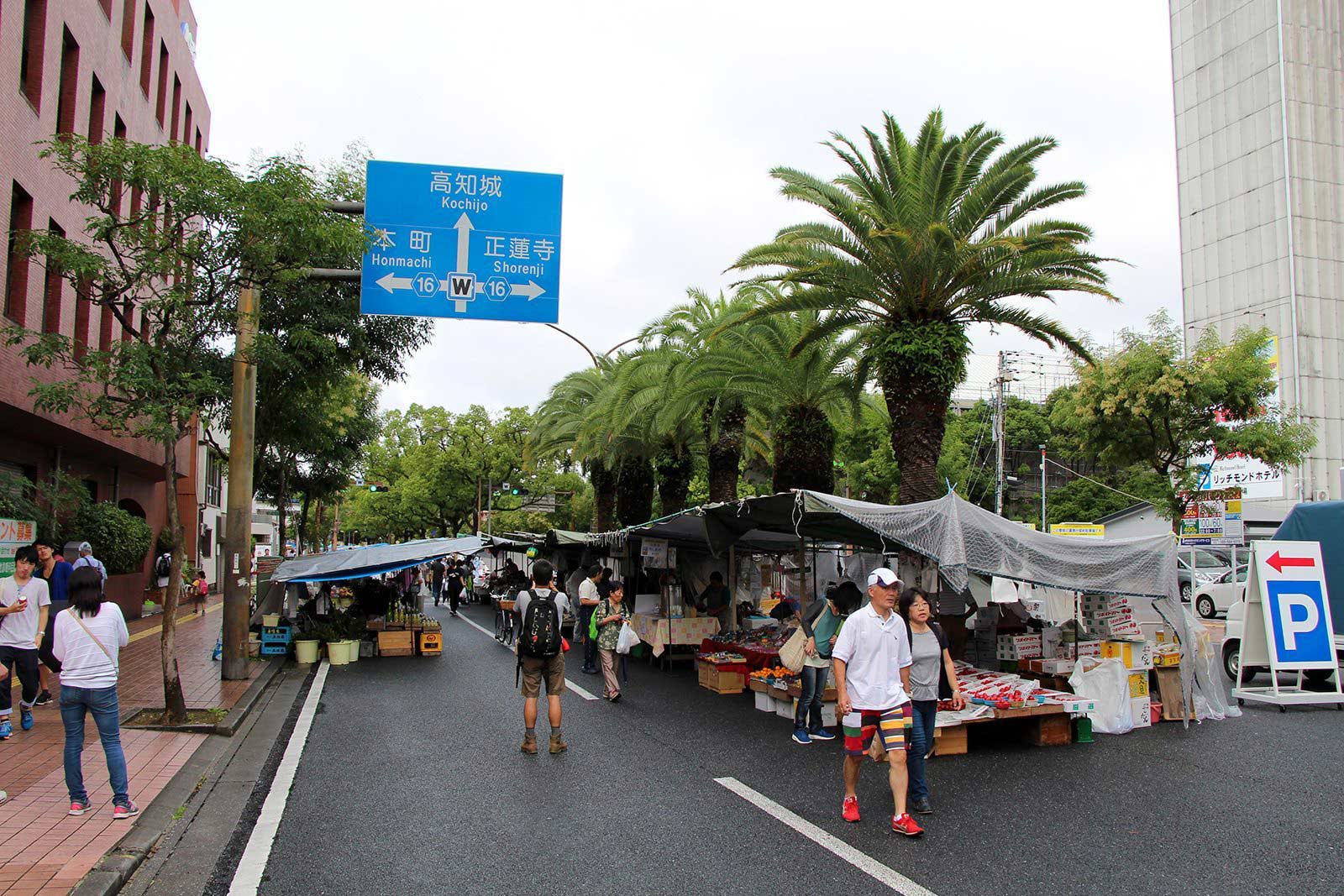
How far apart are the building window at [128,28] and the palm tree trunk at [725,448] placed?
15264mm

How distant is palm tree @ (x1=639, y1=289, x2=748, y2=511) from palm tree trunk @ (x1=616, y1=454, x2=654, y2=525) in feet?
15.1

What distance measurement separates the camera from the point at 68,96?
16.9m

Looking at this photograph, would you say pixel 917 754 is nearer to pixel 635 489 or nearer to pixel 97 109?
pixel 97 109

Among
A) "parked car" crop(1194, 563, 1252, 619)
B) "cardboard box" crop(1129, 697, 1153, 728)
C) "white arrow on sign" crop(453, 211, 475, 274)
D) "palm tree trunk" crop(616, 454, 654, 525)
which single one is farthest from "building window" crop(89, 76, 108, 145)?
"parked car" crop(1194, 563, 1252, 619)

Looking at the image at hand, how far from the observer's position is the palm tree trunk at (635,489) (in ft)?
87.9

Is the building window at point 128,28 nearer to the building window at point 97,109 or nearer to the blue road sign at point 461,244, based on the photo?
the building window at point 97,109

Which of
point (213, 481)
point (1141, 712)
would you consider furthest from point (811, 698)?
point (213, 481)

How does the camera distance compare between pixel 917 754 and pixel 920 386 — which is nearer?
pixel 917 754

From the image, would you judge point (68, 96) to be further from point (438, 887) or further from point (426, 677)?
point (438, 887)

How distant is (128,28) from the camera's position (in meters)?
21.0

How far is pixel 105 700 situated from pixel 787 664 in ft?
20.8

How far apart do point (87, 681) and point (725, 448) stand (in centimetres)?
1604

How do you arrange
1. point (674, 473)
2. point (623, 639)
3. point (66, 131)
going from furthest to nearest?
point (674, 473)
point (66, 131)
point (623, 639)

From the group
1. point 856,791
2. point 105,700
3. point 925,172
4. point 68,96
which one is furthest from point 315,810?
point 68,96
